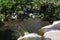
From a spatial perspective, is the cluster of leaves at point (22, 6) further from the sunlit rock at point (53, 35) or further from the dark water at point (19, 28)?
the sunlit rock at point (53, 35)

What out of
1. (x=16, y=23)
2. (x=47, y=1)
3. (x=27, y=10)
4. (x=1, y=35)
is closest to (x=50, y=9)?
(x=47, y=1)

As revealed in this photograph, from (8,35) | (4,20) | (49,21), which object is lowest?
(8,35)

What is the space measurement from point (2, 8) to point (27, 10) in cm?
115

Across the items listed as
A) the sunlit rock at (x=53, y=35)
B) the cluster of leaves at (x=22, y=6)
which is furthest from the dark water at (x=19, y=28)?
the sunlit rock at (x=53, y=35)

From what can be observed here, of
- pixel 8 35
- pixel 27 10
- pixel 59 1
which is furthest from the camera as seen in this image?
A: pixel 27 10

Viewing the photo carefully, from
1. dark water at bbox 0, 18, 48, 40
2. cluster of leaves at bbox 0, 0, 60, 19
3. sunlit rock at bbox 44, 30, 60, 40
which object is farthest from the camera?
cluster of leaves at bbox 0, 0, 60, 19

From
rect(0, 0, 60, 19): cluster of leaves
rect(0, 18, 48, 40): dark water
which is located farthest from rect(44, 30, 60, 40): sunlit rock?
rect(0, 0, 60, 19): cluster of leaves

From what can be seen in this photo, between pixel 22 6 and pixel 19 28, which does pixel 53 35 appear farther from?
pixel 22 6

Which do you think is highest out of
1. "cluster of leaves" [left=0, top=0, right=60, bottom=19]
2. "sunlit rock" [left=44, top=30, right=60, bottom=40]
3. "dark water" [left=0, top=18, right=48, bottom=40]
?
"cluster of leaves" [left=0, top=0, right=60, bottom=19]

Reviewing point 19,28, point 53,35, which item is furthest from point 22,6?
point 53,35

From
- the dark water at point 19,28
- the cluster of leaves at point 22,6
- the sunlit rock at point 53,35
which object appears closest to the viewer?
the sunlit rock at point 53,35

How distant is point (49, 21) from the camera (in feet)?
32.0

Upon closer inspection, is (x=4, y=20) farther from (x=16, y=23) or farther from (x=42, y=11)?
(x=42, y=11)

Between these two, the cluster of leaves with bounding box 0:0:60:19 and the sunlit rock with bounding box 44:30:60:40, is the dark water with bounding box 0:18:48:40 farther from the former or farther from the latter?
the sunlit rock with bounding box 44:30:60:40
